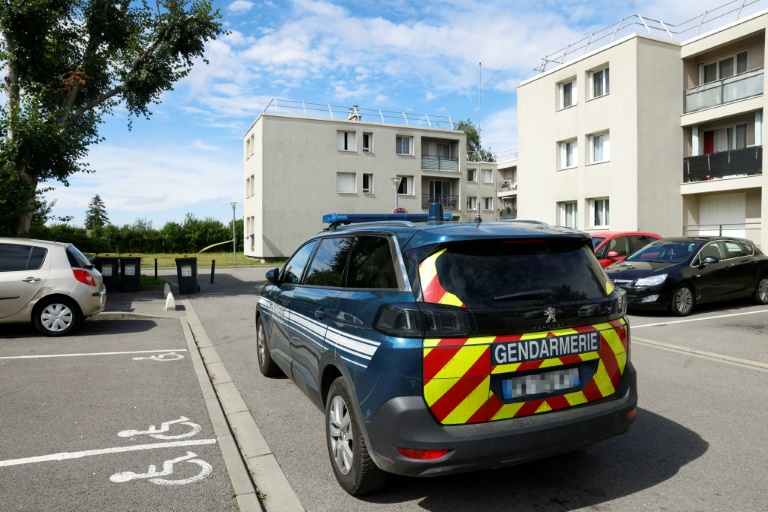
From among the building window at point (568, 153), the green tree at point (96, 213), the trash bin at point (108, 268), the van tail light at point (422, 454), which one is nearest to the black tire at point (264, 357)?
the van tail light at point (422, 454)

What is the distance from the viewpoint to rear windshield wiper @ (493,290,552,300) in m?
3.18

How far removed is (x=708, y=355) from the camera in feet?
23.9

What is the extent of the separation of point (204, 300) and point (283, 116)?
2472 cm

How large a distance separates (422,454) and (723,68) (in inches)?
1015

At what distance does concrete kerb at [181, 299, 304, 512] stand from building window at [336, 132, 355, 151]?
3371 centimetres

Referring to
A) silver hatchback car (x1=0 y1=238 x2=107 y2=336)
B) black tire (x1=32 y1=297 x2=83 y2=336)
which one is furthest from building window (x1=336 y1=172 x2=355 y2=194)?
black tire (x1=32 y1=297 x2=83 y2=336)

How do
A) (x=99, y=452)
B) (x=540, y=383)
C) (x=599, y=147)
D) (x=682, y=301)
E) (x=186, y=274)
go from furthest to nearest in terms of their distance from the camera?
(x=599, y=147), (x=186, y=274), (x=682, y=301), (x=99, y=452), (x=540, y=383)

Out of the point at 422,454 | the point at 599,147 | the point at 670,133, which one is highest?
the point at 670,133

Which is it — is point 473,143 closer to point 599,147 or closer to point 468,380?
point 599,147

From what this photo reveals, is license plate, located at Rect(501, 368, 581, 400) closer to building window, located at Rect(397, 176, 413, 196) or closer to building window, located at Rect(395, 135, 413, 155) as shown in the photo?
building window, located at Rect(397, 176, 413, 196)

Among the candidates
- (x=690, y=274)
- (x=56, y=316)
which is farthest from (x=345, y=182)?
(x=56, y=316)

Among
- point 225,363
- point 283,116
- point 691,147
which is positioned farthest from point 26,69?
point 691,147

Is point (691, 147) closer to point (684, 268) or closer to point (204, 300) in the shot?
point (684, 268)

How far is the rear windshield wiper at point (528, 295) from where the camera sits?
125 inches
